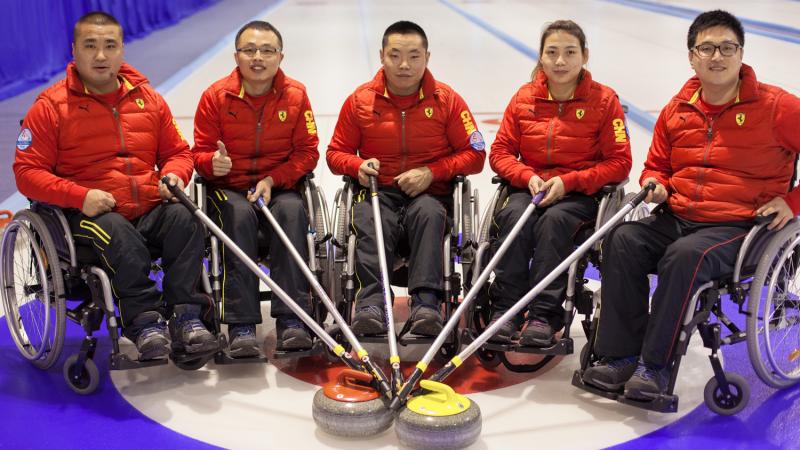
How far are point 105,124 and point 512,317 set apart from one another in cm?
152

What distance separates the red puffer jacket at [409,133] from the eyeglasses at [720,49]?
84cm

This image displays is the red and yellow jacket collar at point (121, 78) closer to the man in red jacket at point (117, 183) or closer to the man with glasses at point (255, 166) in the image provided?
the man in red jacket at point (117, 183)

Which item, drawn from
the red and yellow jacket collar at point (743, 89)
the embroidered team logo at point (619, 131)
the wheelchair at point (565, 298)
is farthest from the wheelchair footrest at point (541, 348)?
the red and yellow jacket collar at point (743, 89)

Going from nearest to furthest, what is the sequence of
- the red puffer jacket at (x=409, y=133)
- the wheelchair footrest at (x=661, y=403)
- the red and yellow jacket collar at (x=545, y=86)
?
the wheelchair footrest at (x=661, y=403) < the red and yellow jacket collar at (x=545, y=86) < the red puffer jacket at (x=409, y=133)

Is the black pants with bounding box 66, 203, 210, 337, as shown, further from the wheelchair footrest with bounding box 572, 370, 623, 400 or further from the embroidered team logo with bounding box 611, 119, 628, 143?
the embroidered team logo with bounding box 611, 119, 628, 143

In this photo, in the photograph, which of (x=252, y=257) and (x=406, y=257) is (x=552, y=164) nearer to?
(x=406, y=257)

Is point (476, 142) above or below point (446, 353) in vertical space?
above

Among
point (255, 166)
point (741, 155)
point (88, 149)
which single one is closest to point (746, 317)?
point (741, 155)

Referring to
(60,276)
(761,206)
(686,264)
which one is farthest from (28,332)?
(761,206)

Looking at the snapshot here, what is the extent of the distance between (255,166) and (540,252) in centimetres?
109

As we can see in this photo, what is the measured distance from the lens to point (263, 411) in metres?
2.96

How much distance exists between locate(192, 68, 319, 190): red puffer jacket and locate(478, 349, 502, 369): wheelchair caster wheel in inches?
36.5

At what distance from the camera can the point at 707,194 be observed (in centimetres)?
301

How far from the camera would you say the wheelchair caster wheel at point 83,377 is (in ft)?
10.0
